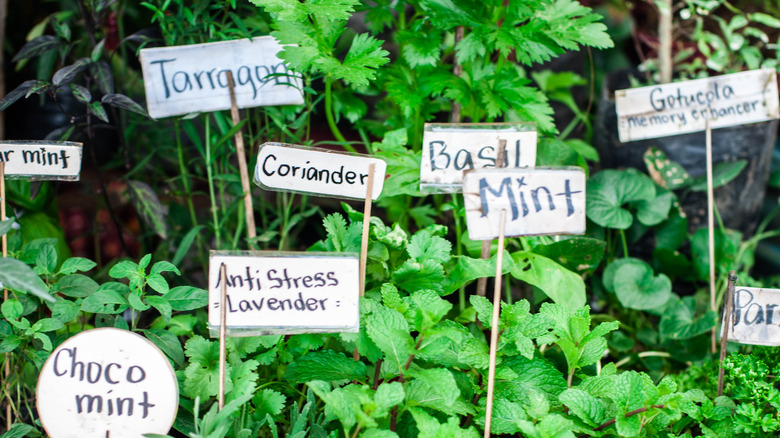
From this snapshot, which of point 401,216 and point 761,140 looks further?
point 761,140

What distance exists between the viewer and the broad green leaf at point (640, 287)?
117 centimetres

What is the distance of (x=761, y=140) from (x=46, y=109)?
193cm

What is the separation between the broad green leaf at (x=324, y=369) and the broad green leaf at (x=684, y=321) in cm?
69

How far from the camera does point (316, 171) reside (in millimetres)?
883

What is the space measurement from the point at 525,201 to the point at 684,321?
59 centimetres

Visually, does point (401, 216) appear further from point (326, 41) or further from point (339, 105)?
point (326, 41)

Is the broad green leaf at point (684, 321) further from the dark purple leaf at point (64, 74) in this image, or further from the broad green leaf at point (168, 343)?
the dark purple leaf at point (64, 74)

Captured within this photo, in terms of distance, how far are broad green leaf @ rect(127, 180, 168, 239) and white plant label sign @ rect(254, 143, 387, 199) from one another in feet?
1.19

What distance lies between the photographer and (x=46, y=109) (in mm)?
1674

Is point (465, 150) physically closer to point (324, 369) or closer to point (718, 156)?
point (324, 369)

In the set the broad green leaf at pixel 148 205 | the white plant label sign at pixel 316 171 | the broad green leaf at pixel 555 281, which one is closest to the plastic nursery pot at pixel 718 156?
the broad green leaf at pixel 555 281

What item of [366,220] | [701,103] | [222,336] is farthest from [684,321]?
[222,336]

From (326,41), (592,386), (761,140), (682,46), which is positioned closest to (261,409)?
(592,386)

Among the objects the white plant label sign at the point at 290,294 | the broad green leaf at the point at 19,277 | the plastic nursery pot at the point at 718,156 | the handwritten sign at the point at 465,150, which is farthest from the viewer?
the plastic nursery pot at the point at 718,156
